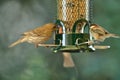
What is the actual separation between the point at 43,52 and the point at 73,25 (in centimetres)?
284

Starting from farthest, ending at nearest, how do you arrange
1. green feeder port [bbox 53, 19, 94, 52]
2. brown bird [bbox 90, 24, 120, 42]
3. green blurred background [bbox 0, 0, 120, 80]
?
green blurred background [bbox 0, 0, 120, 80] → brown bird [bbox 90, 24, 120, 42] → green feeder port [bbox 53, 19, 94, 52]

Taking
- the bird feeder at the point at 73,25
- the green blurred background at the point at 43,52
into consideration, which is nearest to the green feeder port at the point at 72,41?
the bird feeder at the point at 73,25

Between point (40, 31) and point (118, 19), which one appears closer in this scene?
point (40, 31)

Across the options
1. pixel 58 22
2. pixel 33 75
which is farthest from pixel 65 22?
pixel 33 75

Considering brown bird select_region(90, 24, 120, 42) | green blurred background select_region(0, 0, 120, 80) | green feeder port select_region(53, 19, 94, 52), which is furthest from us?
green blurred background select_region(0, 0, 120, 80)

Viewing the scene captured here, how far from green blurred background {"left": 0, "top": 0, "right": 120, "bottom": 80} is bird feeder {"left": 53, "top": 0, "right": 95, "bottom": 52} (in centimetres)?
235

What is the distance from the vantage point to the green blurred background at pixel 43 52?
47.4 ft

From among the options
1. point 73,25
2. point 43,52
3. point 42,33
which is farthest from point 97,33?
point 43,52

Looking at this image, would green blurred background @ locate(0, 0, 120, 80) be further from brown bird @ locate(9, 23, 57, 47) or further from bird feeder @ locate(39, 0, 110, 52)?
bird feeder @ locate(39, 0, 110, 52)

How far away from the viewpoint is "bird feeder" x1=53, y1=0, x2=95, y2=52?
1170cm

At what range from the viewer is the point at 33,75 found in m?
14.2

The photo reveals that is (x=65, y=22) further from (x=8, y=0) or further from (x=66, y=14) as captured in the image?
(x=8, y=0)

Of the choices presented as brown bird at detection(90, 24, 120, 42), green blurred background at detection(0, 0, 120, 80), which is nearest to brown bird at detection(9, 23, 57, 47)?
brown bird at detection(90, 24, 120, 42)

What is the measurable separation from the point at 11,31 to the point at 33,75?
87 cm
